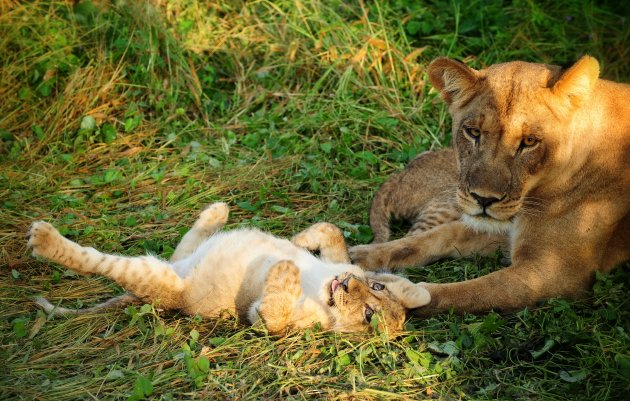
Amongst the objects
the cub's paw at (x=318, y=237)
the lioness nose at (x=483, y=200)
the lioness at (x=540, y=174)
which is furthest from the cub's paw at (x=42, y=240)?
the lioness nose at (x=483, y=200)

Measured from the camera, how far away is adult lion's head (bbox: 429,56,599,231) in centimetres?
412

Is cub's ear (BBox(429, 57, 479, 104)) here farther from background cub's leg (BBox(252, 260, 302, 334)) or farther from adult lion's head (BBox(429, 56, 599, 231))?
background cub's leg (BBox(252, 260, 302, 334))

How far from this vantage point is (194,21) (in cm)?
700

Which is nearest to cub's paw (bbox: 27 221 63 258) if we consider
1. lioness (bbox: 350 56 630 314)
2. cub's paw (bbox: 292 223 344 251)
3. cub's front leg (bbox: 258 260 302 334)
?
cub's front leg (bbox: 258 260 302 334)

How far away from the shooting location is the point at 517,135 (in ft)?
13.5

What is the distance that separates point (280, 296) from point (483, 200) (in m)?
1.11

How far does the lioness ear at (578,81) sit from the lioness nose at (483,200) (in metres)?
0.59

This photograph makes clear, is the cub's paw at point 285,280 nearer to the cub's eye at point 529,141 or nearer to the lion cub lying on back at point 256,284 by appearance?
the lion cub lying on back at point 256,284

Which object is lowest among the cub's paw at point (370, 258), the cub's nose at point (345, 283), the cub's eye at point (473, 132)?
the cub's paw at point (370, 258)

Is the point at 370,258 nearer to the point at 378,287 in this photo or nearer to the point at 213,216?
the point at 378,287

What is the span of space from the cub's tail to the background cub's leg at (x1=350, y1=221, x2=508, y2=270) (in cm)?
129

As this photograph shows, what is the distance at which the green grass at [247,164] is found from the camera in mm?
3684

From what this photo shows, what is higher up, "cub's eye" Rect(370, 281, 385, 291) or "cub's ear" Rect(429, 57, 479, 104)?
"cub's ear" Rect(429, 57, 479, 104)

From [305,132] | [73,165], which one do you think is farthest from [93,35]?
[305,132]
